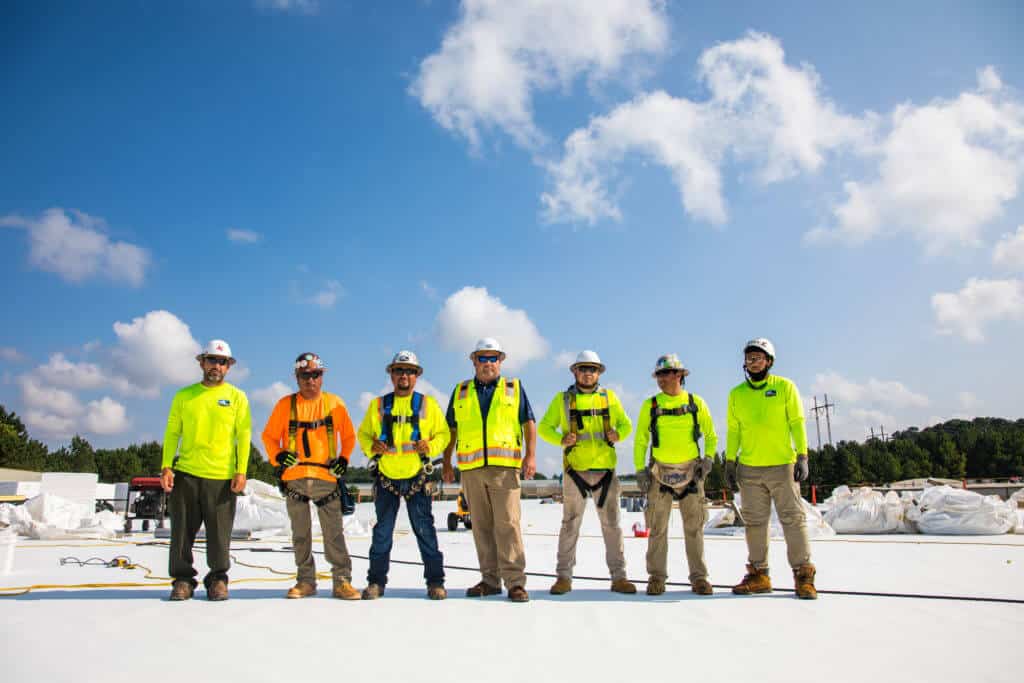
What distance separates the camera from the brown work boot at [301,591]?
5680 mm

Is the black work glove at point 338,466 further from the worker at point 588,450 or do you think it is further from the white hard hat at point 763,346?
the white hard hat at point 763,346

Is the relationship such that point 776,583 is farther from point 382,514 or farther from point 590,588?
point 382,514

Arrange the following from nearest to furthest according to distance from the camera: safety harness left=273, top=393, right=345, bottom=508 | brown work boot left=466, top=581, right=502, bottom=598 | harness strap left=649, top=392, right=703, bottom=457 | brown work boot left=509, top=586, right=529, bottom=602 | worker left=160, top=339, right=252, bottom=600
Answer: brown work boot left=509, top=586, right=529, bottom=602, worker left=160, top=339, right=252, bottom=600, brown work boot left=466, top=581, right=502, bottom=598, safety harness left=273, top=393, right=345, bottom=508, harness strap left=649, top=392, right=703, bottom=457

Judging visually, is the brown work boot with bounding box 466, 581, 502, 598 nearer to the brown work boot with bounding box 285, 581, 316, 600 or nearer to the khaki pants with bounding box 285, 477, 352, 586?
the khaki pants with bounding box 285, 477, 352, 586

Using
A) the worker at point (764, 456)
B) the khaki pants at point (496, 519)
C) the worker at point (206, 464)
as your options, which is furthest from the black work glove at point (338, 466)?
the worker at point (764, 456)

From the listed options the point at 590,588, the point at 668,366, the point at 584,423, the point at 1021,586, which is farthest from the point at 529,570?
the point at 1021,586

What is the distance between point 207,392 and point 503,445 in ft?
8.87

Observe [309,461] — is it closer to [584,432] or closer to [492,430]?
[492,430]

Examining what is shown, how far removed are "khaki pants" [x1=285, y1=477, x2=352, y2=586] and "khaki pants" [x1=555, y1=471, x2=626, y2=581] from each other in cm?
194

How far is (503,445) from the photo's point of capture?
6.04m

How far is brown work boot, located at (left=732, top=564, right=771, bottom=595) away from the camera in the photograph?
594 centimetres

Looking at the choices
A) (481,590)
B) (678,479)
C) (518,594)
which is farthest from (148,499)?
(678,479)

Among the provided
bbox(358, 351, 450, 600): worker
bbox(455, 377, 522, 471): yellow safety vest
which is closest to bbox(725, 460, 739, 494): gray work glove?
bbox(455, 377, 522, 471): yellow safety vest

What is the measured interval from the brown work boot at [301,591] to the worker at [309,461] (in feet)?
0.07
